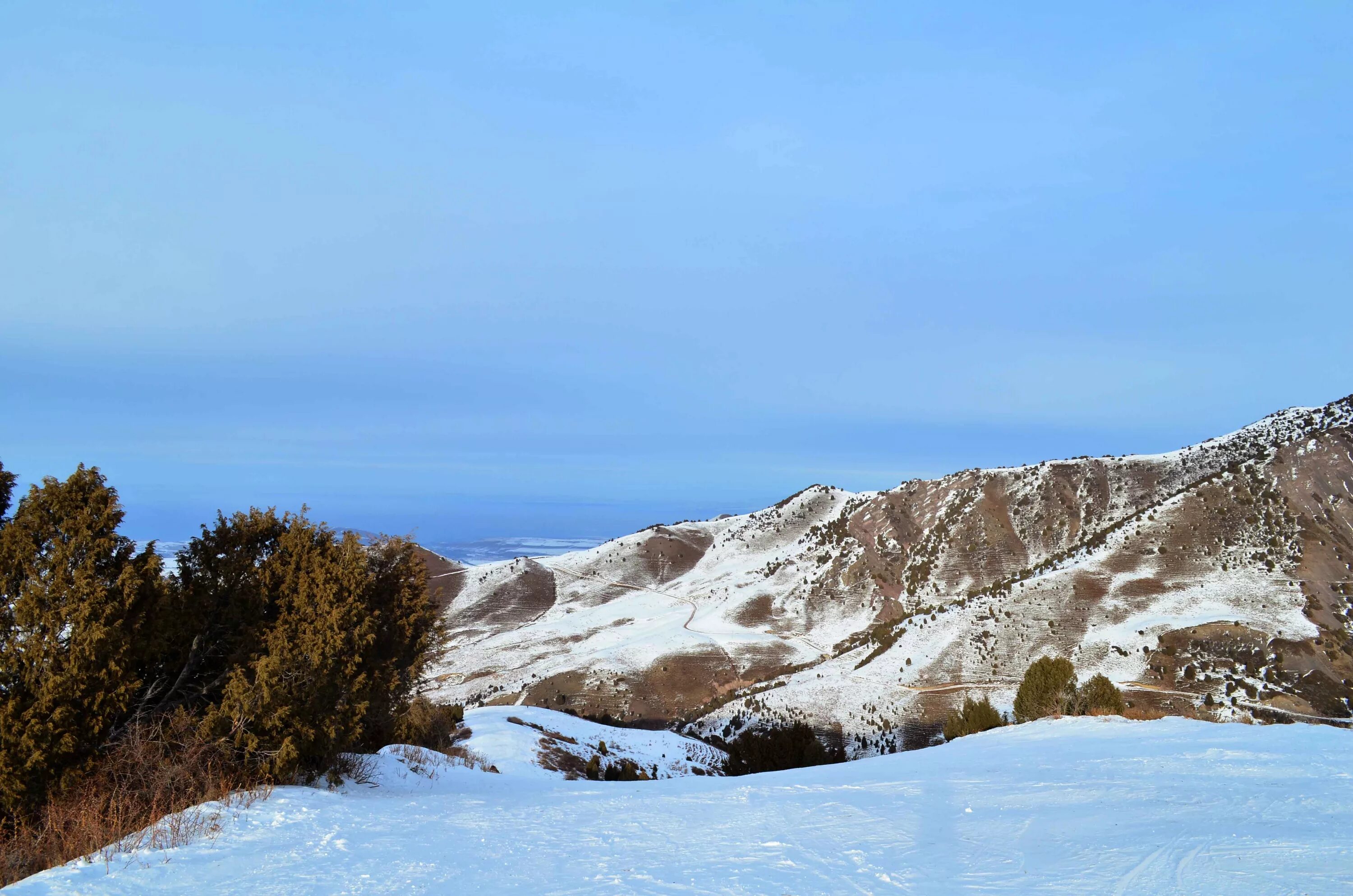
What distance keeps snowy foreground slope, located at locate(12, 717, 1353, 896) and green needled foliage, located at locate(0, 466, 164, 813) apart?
94.7 inches

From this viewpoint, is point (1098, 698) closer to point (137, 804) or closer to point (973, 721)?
point (973, 721)

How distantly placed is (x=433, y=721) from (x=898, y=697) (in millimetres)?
Answer: 20957

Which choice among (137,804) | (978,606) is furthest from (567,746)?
(978,606)

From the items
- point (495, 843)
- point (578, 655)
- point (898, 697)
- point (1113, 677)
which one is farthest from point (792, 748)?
point (578, 655)

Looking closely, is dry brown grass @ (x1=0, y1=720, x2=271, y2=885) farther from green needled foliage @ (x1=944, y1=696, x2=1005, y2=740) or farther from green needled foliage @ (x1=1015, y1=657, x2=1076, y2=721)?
green needled foliage @ (x1=1015, y1=657, x2=1076, y2=721)

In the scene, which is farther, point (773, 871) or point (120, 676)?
point (120, 676)

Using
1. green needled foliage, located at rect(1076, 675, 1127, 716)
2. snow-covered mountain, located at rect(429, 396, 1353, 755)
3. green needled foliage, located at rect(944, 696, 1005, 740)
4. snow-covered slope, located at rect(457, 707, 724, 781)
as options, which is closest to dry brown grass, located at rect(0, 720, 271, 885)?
snow-covered slope, located at rect(457, 707, 724, 781)

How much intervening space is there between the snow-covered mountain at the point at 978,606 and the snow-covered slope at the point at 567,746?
20.9 ft

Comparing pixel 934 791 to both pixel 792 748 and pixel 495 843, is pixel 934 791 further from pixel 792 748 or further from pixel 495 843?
pixel 792 748

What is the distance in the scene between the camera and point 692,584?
2886 inches

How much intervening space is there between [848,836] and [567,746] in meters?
17.4

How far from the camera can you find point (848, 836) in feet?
23.3

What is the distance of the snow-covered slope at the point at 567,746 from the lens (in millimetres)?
19797

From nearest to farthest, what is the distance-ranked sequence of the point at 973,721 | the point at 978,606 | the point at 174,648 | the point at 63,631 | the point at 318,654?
the point at 63,631 → the point at 318,654 → the point at 174,648 → the point at 973,721 → the point at 978,606
